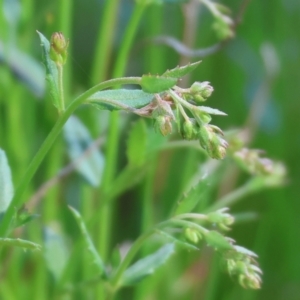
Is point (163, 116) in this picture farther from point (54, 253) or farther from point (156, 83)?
point (54, 253)

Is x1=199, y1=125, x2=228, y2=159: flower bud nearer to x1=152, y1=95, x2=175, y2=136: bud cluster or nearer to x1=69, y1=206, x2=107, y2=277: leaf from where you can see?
x1=152, y1=95, x2=175, y2=136: bud cluster

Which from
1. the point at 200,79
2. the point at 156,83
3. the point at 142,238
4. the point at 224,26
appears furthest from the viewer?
the point at 200,79

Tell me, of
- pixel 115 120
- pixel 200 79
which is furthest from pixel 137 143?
pixel 200 79

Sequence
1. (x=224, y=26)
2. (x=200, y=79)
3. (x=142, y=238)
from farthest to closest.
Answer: (x=200, y=79), (x=224, y=26), (x=142, y=238)

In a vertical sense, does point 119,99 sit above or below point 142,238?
above

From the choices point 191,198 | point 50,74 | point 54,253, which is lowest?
point 54,253

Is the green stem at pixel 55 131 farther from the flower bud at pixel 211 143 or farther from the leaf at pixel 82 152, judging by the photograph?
the leaf at pixel 82 152

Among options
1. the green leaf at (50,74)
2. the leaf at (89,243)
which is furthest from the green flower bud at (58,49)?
the leaf at (89,243)
